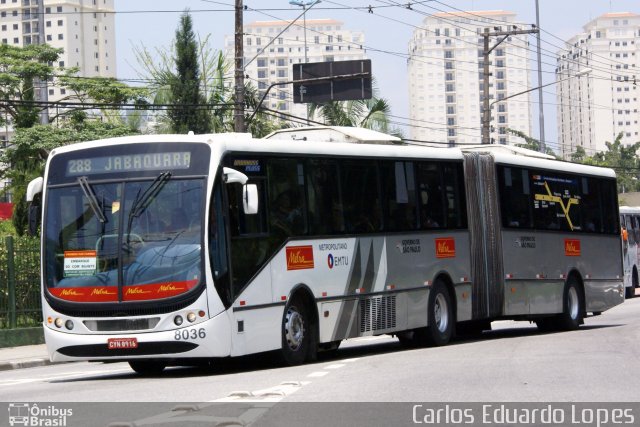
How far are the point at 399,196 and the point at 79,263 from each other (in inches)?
241

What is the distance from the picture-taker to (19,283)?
25641 mm

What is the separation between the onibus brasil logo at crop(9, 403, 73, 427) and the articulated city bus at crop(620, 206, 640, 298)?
114 ft

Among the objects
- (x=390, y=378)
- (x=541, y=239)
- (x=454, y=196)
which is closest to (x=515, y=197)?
(x=541, y=239)

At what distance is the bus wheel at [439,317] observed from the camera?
21.0 meters

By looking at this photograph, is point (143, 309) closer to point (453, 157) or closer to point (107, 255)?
point (107, 255)

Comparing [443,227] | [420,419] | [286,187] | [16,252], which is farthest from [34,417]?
[16,252]

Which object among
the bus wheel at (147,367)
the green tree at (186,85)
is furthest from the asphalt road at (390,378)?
the green tree at (186,85)

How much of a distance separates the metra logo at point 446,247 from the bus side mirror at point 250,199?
631 centimetres

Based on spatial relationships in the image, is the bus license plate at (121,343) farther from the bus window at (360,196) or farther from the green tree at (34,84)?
the green tree at (34,84)

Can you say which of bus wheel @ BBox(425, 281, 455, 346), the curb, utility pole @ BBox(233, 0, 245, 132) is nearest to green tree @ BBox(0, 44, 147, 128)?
utility pole @ BBox(233, 0, 245, 132)

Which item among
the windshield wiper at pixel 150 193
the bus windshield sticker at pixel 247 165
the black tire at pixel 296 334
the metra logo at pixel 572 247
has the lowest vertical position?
the black tire at pixel 296 334

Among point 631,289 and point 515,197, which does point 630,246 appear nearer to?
point 631,289

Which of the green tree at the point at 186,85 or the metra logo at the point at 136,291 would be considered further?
the green tree at the point at 186,85

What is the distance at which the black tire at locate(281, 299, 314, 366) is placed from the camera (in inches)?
663
